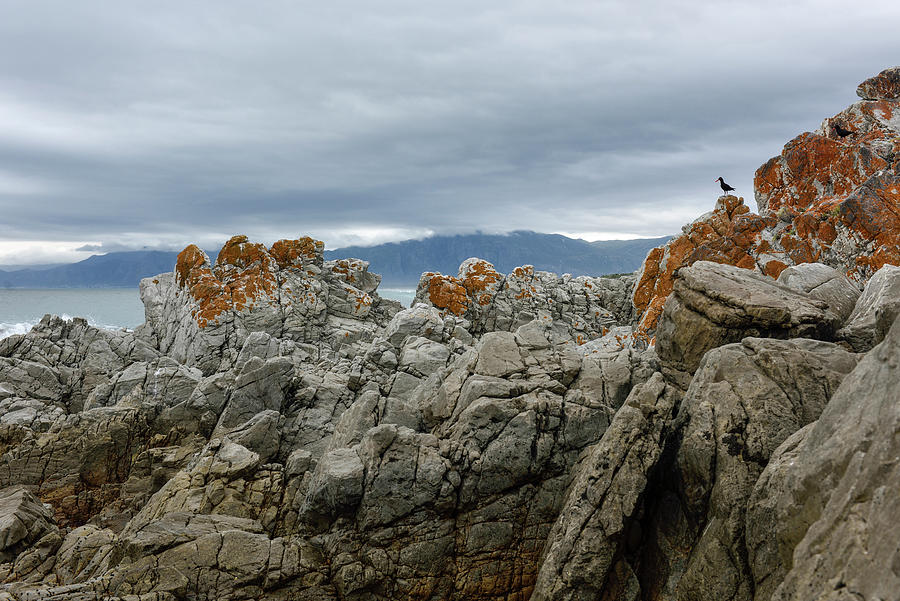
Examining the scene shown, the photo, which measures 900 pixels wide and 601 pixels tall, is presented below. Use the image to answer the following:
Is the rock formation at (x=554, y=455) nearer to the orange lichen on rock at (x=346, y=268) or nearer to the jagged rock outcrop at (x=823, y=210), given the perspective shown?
the jagged rock outcrop at (x=823, y=210)

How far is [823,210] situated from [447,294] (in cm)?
3024

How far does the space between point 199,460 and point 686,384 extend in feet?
72.7

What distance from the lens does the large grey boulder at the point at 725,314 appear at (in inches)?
758

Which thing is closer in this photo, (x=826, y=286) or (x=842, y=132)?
Result: (x=826, y=286)

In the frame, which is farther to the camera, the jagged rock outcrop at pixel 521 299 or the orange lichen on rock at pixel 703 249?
the jagged rock outcrop at pixel 521 299

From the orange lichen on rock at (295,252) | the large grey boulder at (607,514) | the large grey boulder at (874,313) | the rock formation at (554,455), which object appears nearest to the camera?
the rock formation at (554,455)

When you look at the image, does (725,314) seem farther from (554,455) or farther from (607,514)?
(607,514)

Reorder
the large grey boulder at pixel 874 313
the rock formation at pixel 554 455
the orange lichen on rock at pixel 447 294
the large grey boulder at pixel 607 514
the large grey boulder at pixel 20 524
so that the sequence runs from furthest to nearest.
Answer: the orange lichen on rock at pixel 447 294 < the large grey boulder at pixel 20 524 < the large grey boulder at pixel 874 313 < the large grey boulder at pixel 607 514 < the rock formation at pixel 554 455

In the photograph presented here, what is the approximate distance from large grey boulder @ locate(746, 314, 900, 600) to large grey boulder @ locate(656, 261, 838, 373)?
8723mm

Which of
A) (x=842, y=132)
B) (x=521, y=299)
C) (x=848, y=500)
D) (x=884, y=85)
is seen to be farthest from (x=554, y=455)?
(x=884, y=85)

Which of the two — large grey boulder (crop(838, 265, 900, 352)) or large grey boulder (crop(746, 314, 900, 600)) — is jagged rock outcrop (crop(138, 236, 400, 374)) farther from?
large grey boulder (crop(746, 314, 900, 600))

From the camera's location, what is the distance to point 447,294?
50531 mm

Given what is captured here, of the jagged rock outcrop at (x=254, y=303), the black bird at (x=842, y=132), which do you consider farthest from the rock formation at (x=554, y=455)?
the jagged rock outcrop at (x=254, y=303)

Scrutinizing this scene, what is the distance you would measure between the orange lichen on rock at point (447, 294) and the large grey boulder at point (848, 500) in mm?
38049
